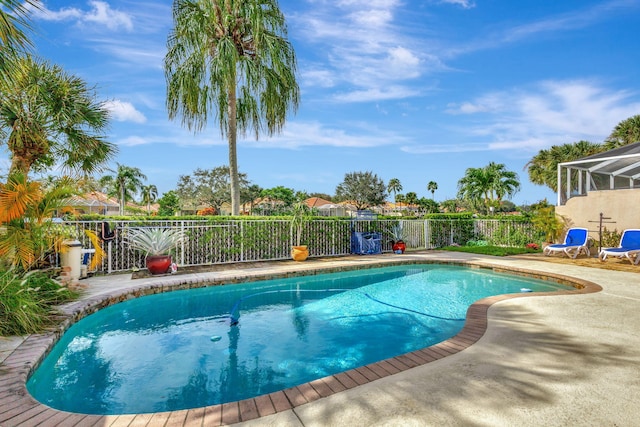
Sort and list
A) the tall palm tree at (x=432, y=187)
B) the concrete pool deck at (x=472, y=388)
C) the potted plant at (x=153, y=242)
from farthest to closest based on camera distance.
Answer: the tall palm tree at (x=432, y=187)
the potted plant at (x=153, y=242)
the concrete pool deck at (x=472, y=388)

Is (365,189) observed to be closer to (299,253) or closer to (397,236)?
(397,236)

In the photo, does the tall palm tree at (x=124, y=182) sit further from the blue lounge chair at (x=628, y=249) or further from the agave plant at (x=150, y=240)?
the blue lounge chair at (x=628, y=249)

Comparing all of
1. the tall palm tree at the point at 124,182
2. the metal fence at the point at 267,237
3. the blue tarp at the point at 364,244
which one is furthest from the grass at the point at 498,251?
the tall palm tree at the point at 124,182

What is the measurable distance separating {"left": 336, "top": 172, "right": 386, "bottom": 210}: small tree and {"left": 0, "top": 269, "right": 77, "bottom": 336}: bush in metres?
37.8

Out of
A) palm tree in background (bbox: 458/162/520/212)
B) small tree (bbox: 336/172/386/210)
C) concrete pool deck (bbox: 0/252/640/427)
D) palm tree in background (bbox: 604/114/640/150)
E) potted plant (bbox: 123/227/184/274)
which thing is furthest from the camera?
small tree (bbox: 336/172/386/210)

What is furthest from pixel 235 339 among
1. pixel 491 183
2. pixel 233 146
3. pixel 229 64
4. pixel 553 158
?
pixel 491 183

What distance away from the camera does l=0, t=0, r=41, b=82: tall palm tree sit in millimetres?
3002

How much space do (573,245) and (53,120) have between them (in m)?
14.3

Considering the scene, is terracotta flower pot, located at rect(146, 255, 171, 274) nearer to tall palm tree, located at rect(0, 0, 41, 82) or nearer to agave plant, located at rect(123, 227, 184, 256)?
agave plant, located at rect(123, 227, 184, 256)

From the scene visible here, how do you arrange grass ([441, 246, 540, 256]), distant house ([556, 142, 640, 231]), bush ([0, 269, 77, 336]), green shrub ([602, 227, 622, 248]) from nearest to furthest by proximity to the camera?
bush ([0, 269, 77, 336]) → distant house ([556, 142, 640, 231]) → green shrub ([602, 227, 622, 248]) → grass ([441, 246, 540, 256])

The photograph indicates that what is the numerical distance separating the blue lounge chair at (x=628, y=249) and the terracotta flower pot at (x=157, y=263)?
11.4m

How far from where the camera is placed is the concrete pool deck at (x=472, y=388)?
78.5 inches

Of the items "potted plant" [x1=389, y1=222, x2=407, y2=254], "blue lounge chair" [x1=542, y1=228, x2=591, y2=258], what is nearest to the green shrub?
"blue lounge chair" [x1=542, y1=228, x2=591, y2=258]

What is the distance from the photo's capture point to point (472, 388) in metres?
2.32
